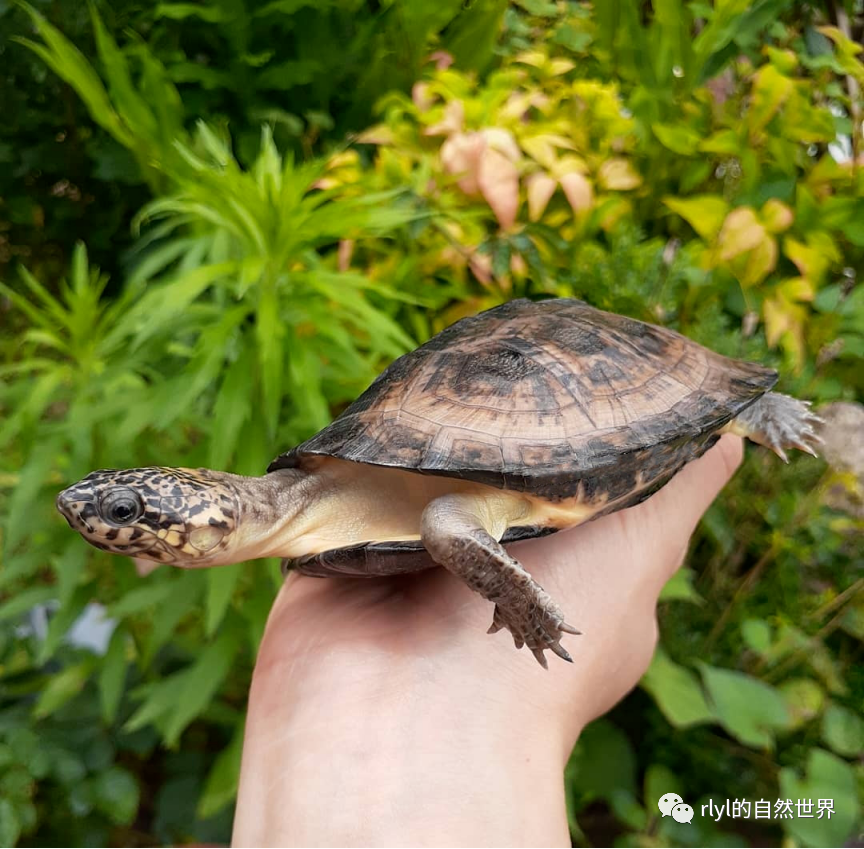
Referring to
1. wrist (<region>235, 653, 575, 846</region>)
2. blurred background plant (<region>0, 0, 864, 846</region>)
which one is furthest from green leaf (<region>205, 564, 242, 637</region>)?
wrist (<region>235, 653, 575, 846</region>)

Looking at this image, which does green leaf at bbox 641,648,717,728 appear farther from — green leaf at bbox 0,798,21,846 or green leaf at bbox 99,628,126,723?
green leaf at bbox 0,798,21,846

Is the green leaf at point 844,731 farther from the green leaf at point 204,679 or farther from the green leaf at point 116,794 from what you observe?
the green leaf at point 116,794

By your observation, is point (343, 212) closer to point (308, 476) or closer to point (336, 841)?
point (308, 476)

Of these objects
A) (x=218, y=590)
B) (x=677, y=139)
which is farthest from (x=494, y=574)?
(x=677, y=139)

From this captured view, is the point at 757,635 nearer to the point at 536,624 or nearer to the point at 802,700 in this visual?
the point at 802,700

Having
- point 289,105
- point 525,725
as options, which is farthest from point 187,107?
point 525,725

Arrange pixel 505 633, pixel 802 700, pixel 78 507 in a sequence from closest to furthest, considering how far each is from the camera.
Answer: pixel 78 507, pixel 505 633, pixel 802 700
